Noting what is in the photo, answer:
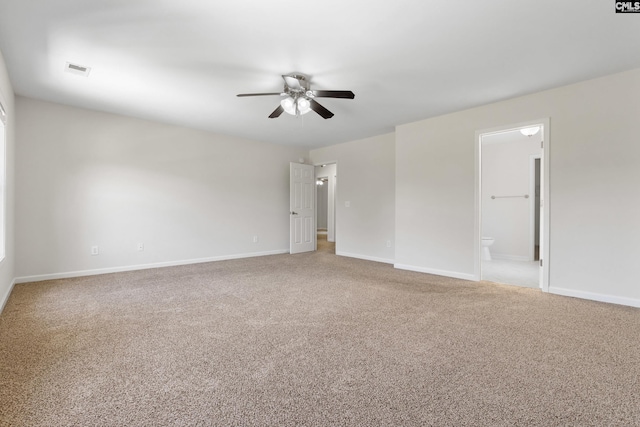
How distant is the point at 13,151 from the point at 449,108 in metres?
5.73

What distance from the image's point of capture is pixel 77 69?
3.01m

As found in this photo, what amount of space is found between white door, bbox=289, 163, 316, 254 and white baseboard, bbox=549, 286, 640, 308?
4.60 metres

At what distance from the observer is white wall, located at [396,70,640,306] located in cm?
305

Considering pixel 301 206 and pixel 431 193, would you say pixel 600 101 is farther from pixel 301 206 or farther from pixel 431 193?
pixel 301 206

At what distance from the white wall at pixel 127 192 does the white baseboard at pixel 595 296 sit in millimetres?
4962

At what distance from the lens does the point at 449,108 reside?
4.15 m

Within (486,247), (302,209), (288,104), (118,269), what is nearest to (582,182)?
(486,247)

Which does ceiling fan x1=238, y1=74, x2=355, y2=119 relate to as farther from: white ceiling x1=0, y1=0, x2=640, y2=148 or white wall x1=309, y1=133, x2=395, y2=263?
white wall x1=309, y1=133, x2=395, y2=263

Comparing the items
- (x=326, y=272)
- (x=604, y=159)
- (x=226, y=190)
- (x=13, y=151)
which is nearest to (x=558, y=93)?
(x=604, y=159)

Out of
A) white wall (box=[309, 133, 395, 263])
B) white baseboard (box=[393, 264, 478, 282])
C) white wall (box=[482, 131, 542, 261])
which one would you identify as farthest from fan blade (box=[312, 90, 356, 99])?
white wall (box=[482, 131, 542, 261])

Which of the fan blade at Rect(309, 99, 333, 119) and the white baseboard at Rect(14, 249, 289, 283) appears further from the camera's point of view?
the white baseboard at Rect(14, 249, 289, 283)

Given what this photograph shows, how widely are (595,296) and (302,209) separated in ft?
16.7

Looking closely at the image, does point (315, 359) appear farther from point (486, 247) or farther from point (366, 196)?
point (486, 247)

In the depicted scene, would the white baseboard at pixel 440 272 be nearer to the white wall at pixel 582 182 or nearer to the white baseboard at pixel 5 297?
the white wall at pixel 582 182
